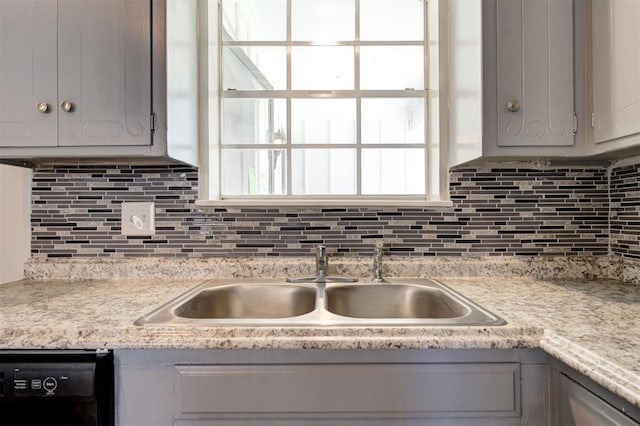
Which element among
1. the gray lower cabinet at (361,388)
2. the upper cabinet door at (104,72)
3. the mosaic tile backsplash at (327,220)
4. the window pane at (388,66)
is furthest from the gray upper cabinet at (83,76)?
the window pane at (388,66)

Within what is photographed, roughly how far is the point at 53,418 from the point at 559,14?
1.83 m

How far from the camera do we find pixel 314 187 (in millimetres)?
1649

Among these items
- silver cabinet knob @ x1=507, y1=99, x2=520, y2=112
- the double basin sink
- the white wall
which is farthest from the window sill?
the white wall

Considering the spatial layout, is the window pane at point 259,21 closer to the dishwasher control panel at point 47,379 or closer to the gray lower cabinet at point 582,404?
the dishwasher control panel at point 47,379

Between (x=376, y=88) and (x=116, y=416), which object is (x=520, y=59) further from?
(x=116, y=416)

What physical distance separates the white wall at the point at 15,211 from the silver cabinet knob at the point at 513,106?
1.83 m

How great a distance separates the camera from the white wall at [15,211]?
1.45 m

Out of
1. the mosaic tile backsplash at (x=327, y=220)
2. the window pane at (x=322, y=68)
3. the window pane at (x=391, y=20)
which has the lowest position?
the mosaic tile backsplash at (x=327, y=220)

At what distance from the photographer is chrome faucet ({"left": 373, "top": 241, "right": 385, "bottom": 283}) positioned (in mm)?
1355

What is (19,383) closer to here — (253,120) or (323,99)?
(253,120)

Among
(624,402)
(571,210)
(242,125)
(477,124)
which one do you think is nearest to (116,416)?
(624,402)

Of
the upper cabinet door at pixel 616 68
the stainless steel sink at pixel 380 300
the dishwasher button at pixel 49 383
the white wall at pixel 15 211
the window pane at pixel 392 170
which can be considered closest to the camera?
the dishwasher button at pixel 49 383

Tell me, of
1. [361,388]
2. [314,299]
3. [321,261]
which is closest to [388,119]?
[321,261]

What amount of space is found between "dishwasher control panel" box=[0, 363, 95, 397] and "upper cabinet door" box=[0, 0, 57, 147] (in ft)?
2.40
